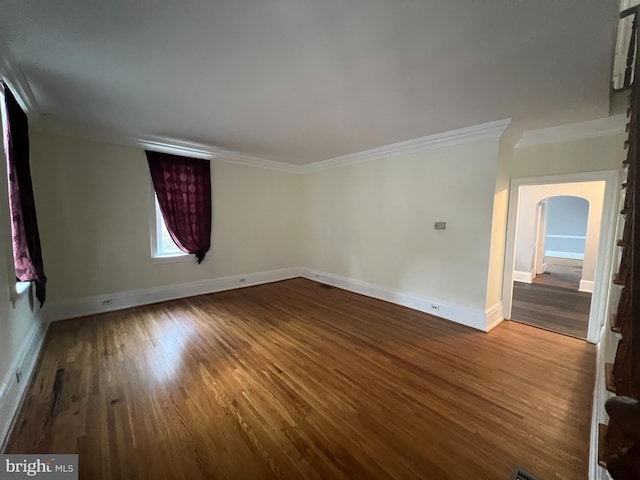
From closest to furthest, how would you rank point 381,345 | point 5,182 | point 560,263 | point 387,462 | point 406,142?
point 387,462 → point 5,182 → point 381,345 → point 406,142 → point 560,263

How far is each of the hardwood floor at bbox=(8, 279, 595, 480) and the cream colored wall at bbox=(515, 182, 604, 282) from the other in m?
3.44

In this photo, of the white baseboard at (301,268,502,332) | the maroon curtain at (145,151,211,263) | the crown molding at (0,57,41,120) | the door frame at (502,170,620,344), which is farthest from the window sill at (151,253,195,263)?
the door frame at (502,170,620,344)

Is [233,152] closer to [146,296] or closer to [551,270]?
[146,296]

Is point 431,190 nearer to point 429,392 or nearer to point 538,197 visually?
point 429,392

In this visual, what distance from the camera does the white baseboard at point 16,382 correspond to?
1.69 meters

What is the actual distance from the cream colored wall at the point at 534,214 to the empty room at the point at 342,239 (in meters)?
1.72

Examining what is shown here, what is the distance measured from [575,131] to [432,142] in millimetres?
1539

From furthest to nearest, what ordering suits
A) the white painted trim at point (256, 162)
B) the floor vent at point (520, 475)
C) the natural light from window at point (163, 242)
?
the white painted trim at point (256, 162), the natural light from window at point (163, 242), the floor vent at point (520, 475)

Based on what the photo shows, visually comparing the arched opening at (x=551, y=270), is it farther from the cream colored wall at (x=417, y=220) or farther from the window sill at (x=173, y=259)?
the window sill at (x=173, y=259)

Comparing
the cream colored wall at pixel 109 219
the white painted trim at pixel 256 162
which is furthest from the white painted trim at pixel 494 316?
the white painted trim at pixel 256 162

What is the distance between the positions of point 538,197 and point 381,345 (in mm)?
5703

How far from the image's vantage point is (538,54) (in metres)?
1.79

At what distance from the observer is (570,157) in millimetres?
3145

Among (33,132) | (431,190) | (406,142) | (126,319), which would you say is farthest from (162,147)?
(431,190)
